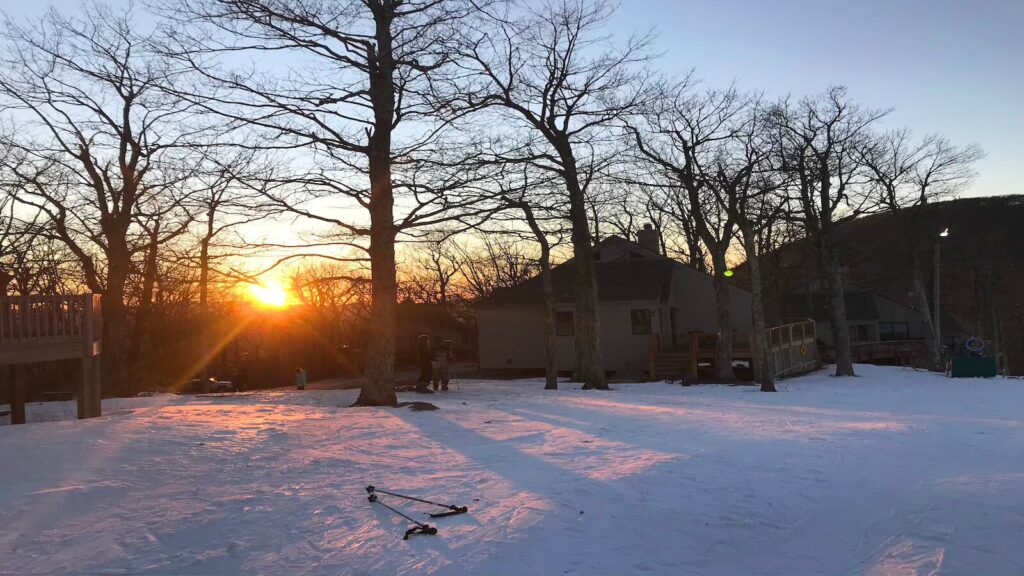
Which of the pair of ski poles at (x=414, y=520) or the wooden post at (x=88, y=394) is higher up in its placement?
the wooden post at (x=88, y=394)

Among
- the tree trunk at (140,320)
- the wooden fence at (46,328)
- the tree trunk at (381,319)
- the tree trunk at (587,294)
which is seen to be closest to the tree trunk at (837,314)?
the tree trunk at (587,294)

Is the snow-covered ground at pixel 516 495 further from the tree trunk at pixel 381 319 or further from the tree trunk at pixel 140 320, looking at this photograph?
the tree trunk at pixel 140 320

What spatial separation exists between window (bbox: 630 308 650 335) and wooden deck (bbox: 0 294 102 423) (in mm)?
23189

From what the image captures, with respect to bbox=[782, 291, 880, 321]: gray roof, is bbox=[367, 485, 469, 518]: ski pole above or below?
below

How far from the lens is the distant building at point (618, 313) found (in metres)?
32.7

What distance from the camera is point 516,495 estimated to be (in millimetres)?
7031

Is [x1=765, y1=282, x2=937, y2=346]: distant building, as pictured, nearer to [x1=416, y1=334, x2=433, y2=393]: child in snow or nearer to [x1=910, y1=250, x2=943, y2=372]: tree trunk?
[x1=910, y1=250, x2=943, y2=372]: tree trunk

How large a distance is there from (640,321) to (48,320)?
24.6 m

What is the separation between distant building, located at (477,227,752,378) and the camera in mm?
32719

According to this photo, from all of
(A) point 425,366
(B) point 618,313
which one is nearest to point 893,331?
(B) point 618,313

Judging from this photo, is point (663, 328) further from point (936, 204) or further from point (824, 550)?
point (824, 550)

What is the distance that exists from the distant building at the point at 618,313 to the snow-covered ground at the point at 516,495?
2027 centimetres

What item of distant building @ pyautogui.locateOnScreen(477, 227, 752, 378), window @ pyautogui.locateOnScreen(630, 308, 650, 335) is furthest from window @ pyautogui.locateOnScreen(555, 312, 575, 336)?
window @ pyautogui.locateOnScreen(630, 308, 650, 335)

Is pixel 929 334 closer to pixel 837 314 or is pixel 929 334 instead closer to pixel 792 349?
pixel 837 314
